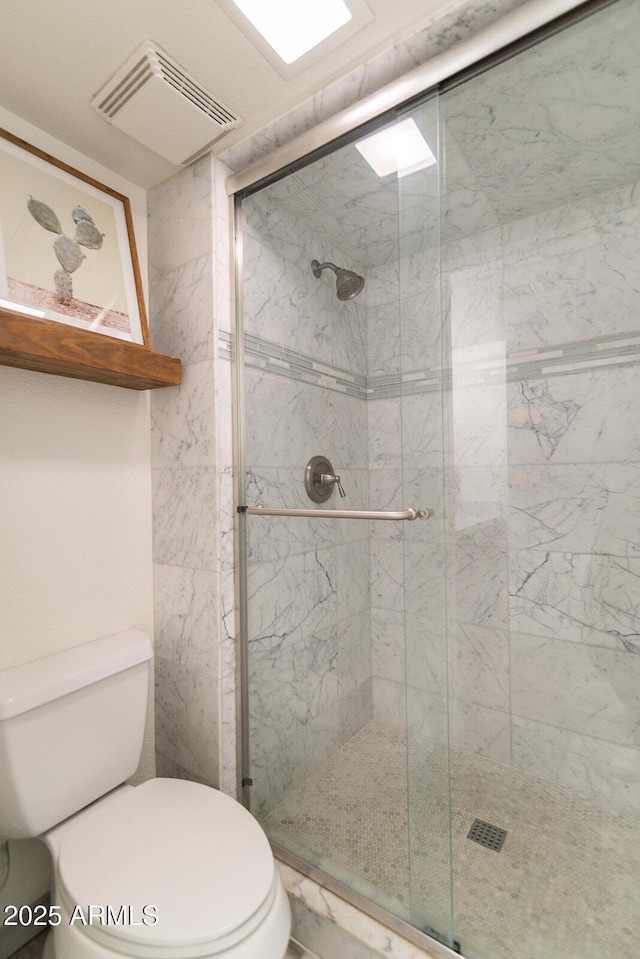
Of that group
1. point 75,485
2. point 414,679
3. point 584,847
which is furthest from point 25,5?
point 584,847

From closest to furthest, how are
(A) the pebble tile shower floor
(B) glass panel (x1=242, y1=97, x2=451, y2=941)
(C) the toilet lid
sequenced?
(C) the toilet lid < (A) the pebble tile shower floor < (B) glass panel (x1=242, y1=97, x2=451, y2=941)

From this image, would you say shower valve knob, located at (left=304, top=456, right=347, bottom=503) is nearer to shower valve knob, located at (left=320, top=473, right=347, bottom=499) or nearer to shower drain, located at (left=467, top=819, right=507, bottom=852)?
shower valve knob, located at (left=320, top=473, right=347, bottom=499)

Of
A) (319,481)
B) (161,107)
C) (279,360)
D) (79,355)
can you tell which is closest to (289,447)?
(319,481)

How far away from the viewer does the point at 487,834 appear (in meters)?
1.29

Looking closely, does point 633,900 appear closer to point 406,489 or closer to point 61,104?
point 406,489

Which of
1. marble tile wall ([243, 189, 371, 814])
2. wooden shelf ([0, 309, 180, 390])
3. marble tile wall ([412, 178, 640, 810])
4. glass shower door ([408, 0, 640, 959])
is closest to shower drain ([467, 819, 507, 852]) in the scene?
glass shower door ([408, 0, 640, 959])

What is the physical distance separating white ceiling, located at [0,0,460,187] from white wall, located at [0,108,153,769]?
14 centimetres

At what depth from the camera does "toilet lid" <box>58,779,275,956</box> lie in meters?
0.75

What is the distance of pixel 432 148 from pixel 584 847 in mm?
1874

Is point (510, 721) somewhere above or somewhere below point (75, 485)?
below

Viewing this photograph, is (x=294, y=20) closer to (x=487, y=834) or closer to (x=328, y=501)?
(x=328, y=501)

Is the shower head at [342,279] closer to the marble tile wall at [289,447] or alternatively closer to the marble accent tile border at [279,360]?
the marble tile wall at [289,447]

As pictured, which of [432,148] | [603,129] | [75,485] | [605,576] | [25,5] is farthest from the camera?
[605,576]

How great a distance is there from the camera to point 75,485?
1.29m
